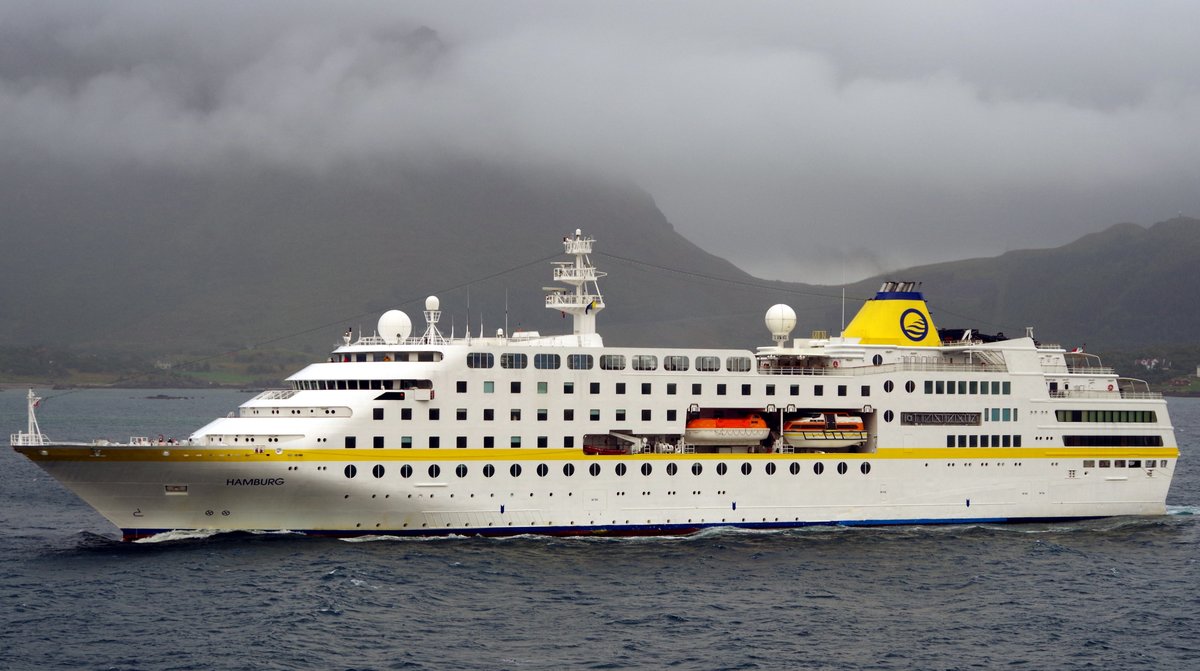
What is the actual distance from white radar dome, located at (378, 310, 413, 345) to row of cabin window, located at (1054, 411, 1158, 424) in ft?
66.5

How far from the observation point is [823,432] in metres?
35.2

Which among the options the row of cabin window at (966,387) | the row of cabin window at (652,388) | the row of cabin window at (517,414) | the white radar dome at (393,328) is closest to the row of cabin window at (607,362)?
the row of cabin window at (652,388)

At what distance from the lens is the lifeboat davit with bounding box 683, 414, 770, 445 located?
34344 mm

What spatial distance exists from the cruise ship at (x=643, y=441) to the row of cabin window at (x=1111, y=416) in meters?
0.07

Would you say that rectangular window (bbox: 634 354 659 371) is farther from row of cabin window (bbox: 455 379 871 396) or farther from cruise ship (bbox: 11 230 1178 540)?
row of cabin window (bbox: 455 379 871 396)

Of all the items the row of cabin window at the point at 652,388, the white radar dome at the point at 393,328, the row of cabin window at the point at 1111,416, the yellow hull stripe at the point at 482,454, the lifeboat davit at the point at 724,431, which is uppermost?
the white radar dome at the point at 393,328

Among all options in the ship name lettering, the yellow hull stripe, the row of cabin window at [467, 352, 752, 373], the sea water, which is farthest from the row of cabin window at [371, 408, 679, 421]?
the sea water

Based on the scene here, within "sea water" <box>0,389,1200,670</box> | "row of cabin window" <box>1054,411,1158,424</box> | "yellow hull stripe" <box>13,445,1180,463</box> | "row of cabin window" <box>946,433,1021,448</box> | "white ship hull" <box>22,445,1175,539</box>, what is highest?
"row of cabin window" <box>1054,411,1158,424</box>

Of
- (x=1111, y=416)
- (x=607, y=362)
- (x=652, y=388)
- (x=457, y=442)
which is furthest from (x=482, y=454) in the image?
(x=1111, y=416)

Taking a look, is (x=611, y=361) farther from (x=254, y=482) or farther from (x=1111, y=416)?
(x=1111, y=416)

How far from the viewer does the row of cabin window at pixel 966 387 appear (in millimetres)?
36375

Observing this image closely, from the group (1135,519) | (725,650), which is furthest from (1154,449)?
(725,650)

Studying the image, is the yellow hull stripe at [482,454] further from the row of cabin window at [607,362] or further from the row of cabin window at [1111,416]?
the row of cabin window at [607,362]

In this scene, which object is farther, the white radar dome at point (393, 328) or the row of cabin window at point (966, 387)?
the row of cabin window at point (966, 387)
